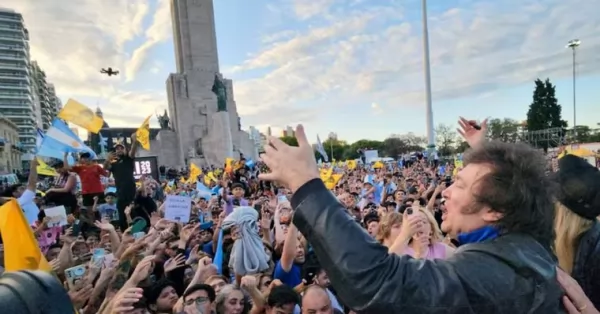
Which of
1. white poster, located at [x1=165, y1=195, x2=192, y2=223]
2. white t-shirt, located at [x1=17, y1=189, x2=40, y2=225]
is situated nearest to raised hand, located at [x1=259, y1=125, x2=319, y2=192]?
white poster, located at [x1=165, y1=195, x2=192, y2=223]

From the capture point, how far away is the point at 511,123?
6625 centimetres

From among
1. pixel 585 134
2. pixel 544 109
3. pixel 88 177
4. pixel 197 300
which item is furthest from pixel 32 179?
pixel 544 109

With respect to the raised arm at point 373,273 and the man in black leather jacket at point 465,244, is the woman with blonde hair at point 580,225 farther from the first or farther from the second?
the raised arm at point 373,273

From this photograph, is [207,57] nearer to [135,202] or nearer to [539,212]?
[135,202]

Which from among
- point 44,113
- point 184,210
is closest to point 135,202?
point 184,210

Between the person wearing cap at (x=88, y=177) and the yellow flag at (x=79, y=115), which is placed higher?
the yellow flag at (x=79, y=115)

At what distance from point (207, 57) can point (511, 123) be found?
158 feet

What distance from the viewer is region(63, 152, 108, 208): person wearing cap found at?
8453 mm

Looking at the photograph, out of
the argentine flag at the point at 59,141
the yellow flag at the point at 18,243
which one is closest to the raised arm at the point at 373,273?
the yellow flag at the point at 18,243

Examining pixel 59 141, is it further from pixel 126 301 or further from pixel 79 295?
pixel 126 301

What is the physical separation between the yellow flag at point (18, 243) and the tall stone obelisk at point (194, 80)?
131ft

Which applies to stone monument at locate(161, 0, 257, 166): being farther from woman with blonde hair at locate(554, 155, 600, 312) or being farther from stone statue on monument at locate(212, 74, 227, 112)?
woman with blonde hair at locate(554, 155, 600, 312)

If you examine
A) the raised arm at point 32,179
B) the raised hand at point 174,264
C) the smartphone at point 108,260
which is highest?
the raised arm at point 32,179

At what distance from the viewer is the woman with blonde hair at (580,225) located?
222 centimetres
